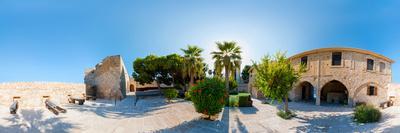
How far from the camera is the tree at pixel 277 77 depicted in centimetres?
1430

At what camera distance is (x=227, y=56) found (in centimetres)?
2223

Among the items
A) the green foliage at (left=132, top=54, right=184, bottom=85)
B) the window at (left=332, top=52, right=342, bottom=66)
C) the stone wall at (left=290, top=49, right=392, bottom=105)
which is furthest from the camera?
the green foliage at (left=132, top=54, right=184, bottom=85)

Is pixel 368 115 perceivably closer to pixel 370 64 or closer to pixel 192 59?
pixel 370 64

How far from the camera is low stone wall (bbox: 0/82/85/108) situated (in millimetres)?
14337

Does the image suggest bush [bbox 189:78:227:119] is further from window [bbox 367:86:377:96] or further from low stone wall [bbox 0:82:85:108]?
window [bbox 367:86:377:96]

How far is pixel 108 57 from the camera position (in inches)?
1016

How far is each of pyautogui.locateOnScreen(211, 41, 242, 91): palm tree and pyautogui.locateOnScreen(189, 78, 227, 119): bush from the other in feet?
34.9

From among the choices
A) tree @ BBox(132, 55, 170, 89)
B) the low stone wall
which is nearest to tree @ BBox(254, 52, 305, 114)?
the low stone wall

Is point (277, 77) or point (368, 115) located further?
point (277, 77)

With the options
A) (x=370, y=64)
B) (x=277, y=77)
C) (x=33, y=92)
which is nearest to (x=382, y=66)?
(x=370, y=64)

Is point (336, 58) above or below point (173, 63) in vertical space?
above

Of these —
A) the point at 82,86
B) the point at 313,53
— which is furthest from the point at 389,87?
the point at 82,86

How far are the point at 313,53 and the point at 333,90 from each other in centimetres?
741

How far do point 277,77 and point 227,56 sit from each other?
8.53 m
